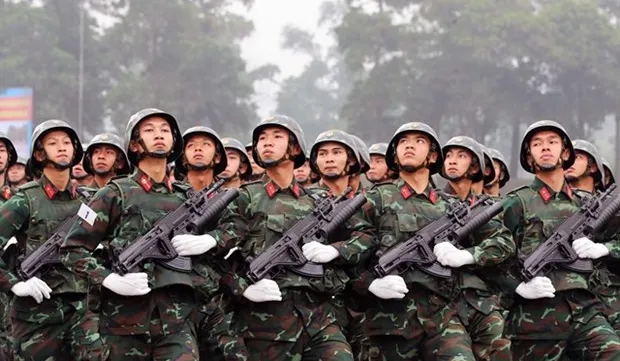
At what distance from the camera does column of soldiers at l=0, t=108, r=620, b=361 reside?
715 cm

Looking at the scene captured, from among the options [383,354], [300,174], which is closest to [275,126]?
[383,354]

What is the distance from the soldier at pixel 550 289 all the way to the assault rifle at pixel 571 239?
0.17 ft

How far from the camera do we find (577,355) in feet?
26.8

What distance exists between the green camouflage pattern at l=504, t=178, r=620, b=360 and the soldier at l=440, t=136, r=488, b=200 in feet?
4.03

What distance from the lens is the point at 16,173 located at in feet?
43.0

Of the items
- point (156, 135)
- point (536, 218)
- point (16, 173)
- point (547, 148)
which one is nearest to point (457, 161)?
point (547, 148)

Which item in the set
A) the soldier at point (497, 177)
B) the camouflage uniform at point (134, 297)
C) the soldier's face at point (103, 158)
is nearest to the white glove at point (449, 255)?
the camouflage uniform at point (134, 297)

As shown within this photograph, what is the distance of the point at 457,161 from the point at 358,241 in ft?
6.96

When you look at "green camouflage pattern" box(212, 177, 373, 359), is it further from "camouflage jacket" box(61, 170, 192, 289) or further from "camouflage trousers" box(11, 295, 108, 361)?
"camouflage trousers" box(11, 295, 108, 361)

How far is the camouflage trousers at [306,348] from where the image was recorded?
742 cm

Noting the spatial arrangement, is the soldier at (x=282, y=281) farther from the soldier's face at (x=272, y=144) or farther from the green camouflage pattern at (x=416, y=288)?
the green camouflage pattern at (x=416, y=288)

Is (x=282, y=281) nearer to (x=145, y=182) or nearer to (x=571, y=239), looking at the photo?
(x=145, y=182)

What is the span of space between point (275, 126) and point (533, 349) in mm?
2440

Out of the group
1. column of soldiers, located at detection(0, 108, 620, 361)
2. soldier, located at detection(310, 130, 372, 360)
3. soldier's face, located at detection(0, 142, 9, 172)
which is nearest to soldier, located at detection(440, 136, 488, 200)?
column of soldiers, located at detection(0, 108, 620, 361)
